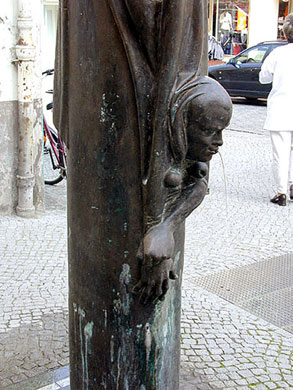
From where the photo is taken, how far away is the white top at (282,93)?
7016mm

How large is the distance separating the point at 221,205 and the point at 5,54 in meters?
2.91

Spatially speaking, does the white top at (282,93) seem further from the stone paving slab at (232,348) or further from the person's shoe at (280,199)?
the stone paving slab at (232,348)

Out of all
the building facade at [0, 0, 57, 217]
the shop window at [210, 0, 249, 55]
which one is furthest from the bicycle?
the shop window at [210, 0, 249, 55]

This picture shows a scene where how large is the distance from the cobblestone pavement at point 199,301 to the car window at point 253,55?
10.6 metres

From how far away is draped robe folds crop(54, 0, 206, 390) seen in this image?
1980mm

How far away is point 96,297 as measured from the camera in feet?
7.41

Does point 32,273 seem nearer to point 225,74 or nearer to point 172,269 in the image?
point 172,269

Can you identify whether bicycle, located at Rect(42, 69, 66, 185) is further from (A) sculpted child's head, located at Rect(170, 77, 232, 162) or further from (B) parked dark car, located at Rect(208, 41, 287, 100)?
(B) parked dark car, located at Rect(208, 41, 287, 100)

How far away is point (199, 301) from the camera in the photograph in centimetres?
455

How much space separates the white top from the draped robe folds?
5062mm

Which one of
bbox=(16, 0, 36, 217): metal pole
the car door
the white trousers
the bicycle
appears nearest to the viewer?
bbox=(16, 0, 36, 217): metal pole

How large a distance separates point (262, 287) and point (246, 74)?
12817 mm

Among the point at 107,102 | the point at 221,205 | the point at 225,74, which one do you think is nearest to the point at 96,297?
the point at 107,102

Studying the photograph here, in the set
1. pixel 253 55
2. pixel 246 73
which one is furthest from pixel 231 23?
pixel 246 73
